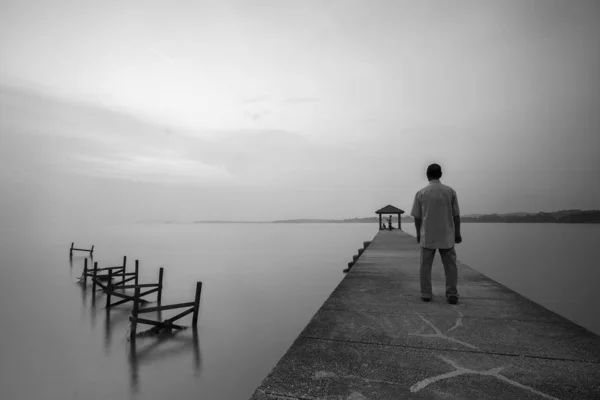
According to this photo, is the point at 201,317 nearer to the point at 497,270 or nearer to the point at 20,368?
the point at 20,368

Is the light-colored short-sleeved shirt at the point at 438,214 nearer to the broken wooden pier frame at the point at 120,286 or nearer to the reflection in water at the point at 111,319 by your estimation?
the broken wooden pier frame at the point at 120,286

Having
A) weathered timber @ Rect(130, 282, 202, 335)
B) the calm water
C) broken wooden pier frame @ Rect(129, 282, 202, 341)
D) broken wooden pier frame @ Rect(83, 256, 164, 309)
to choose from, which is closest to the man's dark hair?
the calm water

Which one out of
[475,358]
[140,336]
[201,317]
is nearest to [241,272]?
[201,317]

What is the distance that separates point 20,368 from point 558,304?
29.5m

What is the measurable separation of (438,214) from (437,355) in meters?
2.46

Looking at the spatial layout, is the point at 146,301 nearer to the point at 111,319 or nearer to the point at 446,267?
the point at 111,319

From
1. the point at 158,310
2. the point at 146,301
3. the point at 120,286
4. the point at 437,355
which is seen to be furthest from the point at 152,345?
the point at 437,355

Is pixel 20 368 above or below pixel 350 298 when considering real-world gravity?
below

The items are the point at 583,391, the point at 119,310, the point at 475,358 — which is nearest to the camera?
the point at 583,391

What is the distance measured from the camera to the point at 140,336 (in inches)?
470

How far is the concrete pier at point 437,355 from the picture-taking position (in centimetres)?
238

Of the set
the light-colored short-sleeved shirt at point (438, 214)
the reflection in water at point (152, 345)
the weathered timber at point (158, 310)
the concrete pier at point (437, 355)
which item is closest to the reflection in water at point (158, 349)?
the reflection in water at point (152, 345)

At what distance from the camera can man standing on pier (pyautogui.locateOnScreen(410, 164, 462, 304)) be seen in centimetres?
484

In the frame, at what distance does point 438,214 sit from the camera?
487 cm
